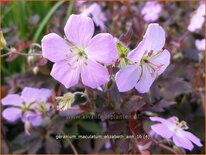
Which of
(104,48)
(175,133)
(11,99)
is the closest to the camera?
(104,48)

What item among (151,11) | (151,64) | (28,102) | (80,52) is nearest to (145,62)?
(151,64)

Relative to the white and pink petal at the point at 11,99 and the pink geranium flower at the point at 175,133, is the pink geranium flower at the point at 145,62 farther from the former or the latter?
the white and pink petal at the point at 11,99

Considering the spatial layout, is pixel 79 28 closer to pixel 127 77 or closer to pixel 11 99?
pixel 127 77

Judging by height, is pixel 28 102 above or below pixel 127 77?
below

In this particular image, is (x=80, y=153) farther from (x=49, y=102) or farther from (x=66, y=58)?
(x=66, y=58)

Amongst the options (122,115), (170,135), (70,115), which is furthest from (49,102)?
(170,135)

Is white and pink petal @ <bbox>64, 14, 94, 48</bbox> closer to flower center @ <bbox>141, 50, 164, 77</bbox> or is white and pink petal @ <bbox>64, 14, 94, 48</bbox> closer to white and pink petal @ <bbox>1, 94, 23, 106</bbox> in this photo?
flower center @ <bbox>141, 50, 164, 77</bbox>

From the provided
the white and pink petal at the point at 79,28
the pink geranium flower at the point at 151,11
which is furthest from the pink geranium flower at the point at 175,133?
the pink geranium flower at the point at 151,11
